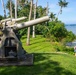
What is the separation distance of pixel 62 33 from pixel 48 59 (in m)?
29.5

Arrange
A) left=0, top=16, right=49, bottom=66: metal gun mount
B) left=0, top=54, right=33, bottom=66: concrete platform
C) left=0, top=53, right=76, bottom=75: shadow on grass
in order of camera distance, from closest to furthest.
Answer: left=0, top=53, right=76, bottom=75: shadow on grass, left=0, top=54, right=33, bottom=66: concrete platform, left=0, top=16, right=49, bottom=66: metal gun mount

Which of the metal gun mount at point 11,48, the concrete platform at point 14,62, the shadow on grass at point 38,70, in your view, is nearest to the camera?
the shadow on grass at point 38,70

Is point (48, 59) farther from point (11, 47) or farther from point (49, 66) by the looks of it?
point (11, 47)

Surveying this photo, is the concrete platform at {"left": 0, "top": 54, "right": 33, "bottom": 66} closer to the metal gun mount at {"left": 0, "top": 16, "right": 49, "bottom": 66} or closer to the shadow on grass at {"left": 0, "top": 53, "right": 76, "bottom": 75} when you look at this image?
the metal gun mount at {"left": 0, "top": 16, "right": 49, "bottom": 66}

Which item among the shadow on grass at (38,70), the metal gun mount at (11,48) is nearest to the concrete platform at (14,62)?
the metal gun mount at (11,48)

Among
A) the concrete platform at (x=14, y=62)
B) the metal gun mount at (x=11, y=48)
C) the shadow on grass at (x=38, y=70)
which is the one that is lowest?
the shadow on grass at (x=38, y=70)

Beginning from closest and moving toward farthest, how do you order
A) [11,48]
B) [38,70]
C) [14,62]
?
[38,70]
[14,62]
[11,48]

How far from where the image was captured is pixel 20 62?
1127 cm

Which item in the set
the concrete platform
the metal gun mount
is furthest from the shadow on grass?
the metal gun mount

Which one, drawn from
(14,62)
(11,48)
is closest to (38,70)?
(14,62)

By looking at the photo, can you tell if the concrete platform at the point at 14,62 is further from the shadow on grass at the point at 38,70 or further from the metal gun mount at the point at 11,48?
the shadow on grass at the point at 38,70

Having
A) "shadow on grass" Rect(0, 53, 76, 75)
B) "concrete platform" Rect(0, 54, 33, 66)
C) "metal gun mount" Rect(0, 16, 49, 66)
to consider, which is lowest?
"shadow on grass" Rect(0, 53, 76, 75)

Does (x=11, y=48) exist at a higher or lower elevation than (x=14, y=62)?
higher

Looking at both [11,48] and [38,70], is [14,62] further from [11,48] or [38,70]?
[38,70]
